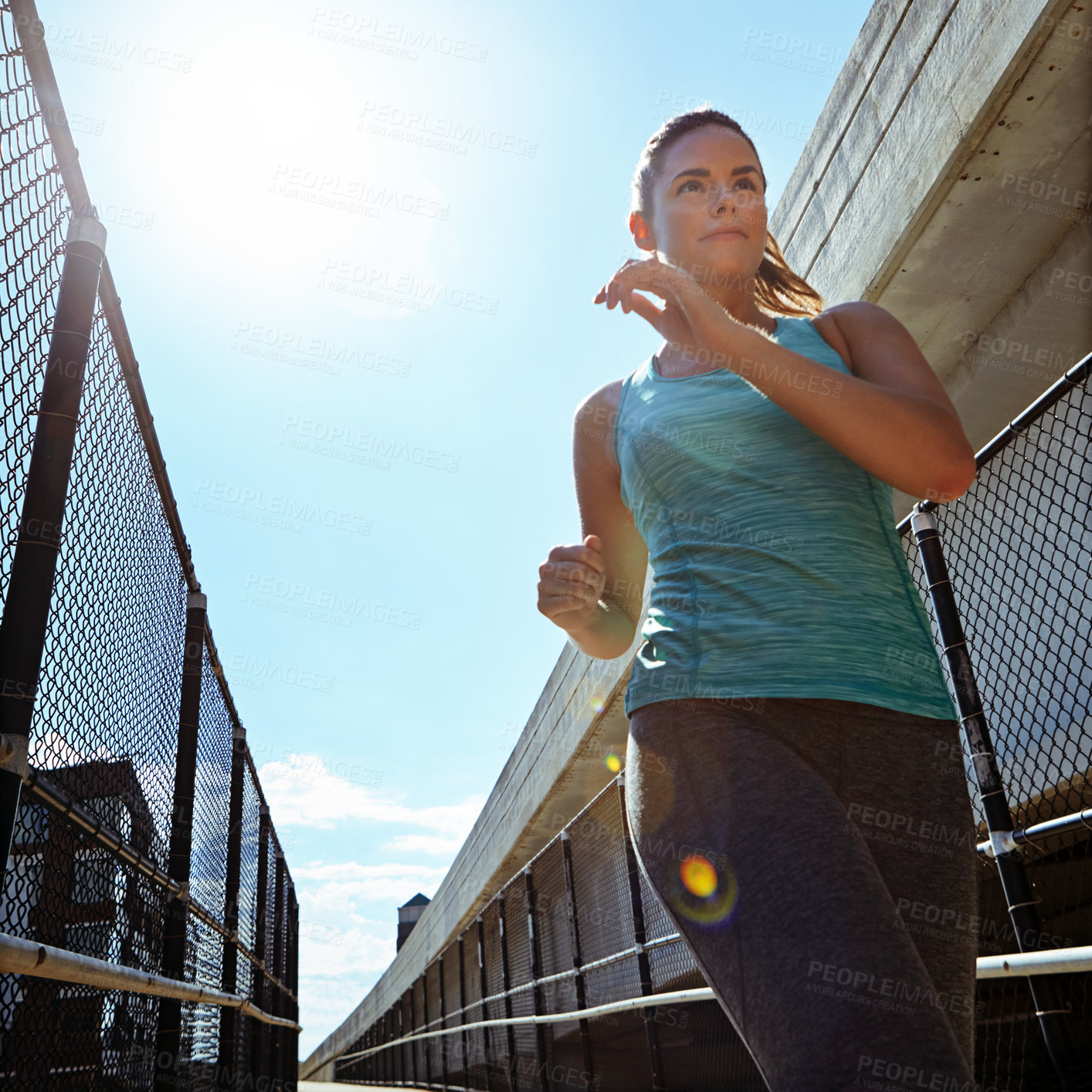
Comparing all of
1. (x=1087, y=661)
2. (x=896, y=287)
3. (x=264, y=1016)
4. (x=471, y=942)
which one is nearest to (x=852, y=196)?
(x=896, y=287)

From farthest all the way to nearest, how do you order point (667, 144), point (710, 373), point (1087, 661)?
point (1087, 661), point (667, 144), point (710, 373)

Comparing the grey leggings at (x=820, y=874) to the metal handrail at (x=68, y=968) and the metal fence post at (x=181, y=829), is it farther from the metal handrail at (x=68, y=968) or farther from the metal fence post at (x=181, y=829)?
the metal fence post at (x=181, y=829)

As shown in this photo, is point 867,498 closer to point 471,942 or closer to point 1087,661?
point 1087,661

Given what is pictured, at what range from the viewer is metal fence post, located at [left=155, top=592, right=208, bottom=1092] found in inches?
138

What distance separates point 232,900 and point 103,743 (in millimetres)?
3596

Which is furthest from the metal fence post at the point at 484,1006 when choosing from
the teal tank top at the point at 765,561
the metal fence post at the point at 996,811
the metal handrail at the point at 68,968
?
the teal tank top at the point at 765,561

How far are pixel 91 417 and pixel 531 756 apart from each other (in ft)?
27.6

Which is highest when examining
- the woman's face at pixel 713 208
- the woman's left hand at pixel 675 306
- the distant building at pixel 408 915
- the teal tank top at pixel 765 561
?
the distant building at pixel 408 915

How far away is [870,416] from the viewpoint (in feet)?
4.02

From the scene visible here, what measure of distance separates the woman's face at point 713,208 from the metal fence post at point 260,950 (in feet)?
22.4

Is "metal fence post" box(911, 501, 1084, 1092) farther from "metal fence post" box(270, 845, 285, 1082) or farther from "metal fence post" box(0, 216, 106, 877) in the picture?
"metal fence post" box(270, 845, 285, 1082)

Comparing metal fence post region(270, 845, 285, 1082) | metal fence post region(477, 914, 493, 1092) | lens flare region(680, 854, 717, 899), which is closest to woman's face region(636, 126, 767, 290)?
lens flare region(680, 854, 717, 899)

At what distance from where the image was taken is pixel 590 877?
6.25 metres

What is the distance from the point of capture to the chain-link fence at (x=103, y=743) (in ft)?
6.20
